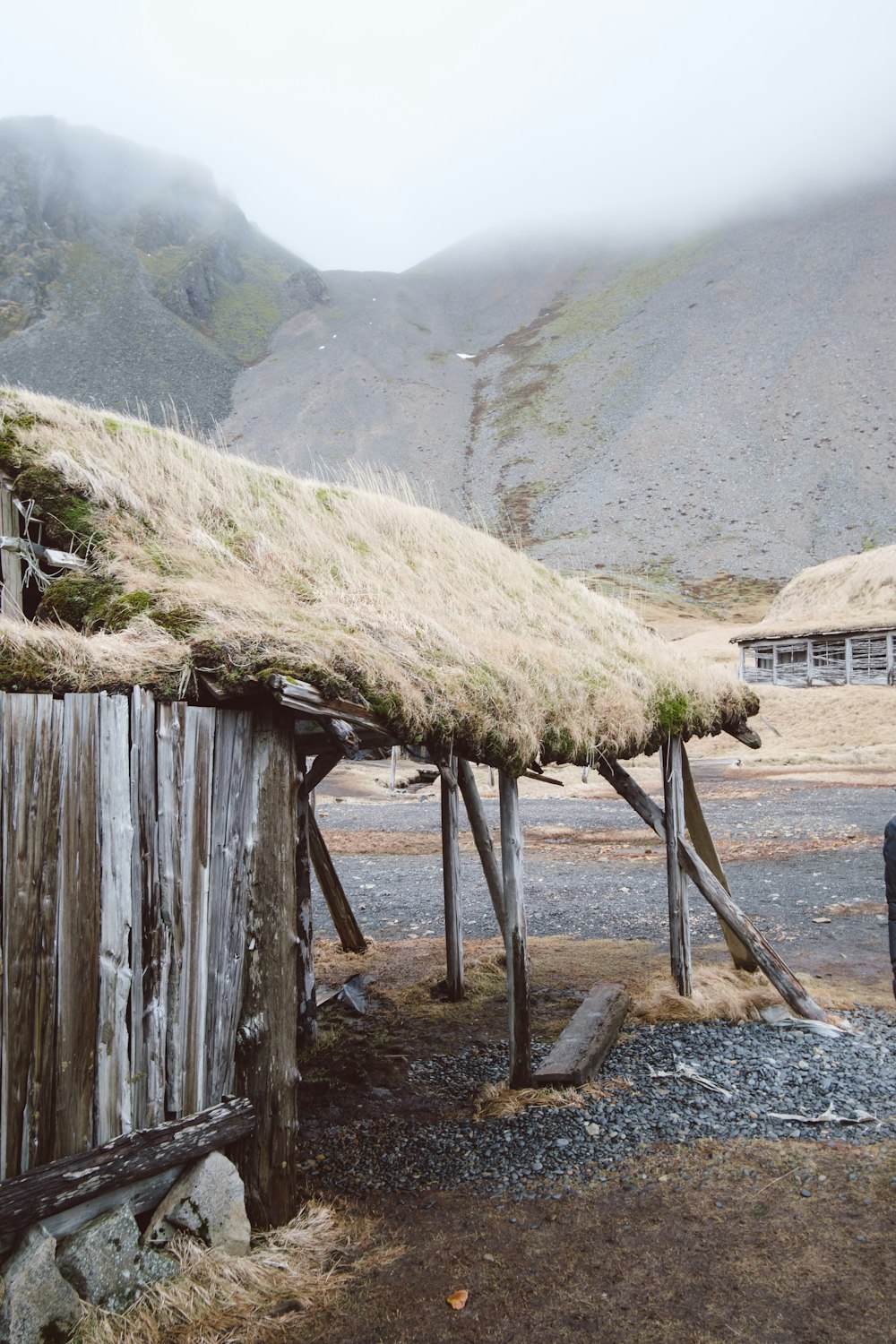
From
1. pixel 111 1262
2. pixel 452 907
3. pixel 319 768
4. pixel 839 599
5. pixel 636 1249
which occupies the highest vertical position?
pixel 839 599

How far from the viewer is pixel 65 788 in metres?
4.23

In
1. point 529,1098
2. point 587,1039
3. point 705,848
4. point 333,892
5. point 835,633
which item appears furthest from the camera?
point 835,633

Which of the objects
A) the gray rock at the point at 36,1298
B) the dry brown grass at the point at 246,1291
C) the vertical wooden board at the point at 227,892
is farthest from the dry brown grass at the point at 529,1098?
the gray rock at the point at 36,1298

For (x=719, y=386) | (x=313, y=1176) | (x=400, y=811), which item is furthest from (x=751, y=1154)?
(x=719, y=386)

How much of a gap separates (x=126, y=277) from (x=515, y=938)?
129 metres

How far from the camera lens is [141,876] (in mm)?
4465

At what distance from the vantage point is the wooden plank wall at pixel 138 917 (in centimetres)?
407

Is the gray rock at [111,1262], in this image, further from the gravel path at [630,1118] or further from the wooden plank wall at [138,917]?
the gravel path at [630,1118]

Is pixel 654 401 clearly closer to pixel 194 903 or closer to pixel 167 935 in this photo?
pixel 194 903

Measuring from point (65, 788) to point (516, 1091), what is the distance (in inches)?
176

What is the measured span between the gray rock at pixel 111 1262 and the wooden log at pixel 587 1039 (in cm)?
340

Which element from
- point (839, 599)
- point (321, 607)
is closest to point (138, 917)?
point (321, 607)

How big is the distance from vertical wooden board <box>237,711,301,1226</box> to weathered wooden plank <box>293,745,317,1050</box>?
3.02m

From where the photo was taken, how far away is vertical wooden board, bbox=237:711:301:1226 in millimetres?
4797
